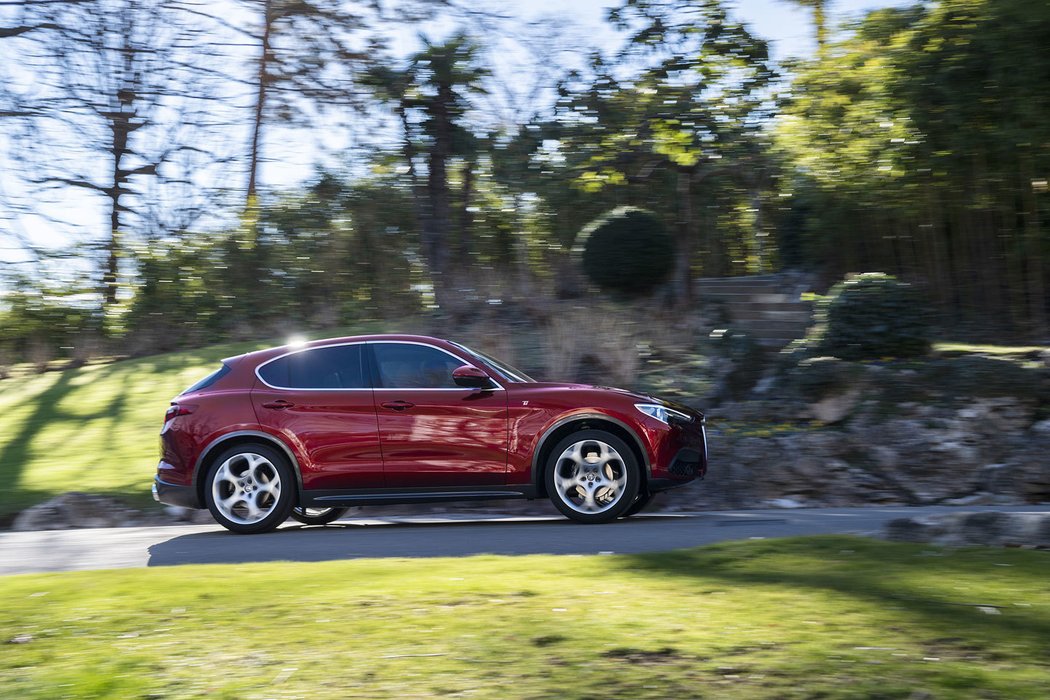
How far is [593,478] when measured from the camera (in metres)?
9.19

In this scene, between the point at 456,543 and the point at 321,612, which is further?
the point at 456,543

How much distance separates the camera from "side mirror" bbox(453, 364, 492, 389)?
30.5 feet

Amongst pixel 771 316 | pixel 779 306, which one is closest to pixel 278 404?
pixel 771 316

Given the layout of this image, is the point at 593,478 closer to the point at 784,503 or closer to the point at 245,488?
the point at 784,503

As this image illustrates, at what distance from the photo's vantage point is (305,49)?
18.1 m

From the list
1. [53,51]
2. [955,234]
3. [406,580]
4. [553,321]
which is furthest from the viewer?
[955,234]

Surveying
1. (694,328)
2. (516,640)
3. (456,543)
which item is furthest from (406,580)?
(694,328)

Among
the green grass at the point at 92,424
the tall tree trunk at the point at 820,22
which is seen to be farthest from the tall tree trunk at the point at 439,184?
the tall tree trunk at the point at 820,22

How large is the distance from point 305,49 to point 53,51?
3830 millimetres

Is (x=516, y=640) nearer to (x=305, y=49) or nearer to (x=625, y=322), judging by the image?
(x=625, y=322)

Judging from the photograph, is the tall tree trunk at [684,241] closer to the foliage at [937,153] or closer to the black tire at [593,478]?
the foliage at [937,153]

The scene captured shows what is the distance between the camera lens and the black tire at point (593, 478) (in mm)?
9141

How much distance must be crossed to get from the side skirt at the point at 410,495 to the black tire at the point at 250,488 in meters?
0.21

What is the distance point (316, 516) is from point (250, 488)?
1212 mm
